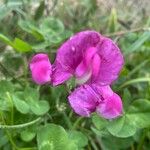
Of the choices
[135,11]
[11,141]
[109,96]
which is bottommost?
Result: [135,11]

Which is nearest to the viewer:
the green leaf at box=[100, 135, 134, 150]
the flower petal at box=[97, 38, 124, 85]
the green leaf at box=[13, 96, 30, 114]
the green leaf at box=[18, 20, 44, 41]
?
the flower petal at box=[97, 38, 124, 85]

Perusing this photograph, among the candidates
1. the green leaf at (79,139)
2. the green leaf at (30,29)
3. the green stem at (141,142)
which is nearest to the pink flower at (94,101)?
the green leaf at (79,139)

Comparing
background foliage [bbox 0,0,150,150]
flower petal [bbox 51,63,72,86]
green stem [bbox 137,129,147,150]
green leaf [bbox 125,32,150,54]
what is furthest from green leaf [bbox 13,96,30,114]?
green leaf [bbox 125,32,150,54]

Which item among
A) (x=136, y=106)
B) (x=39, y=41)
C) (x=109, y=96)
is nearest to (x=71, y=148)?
(x=109, y=96)

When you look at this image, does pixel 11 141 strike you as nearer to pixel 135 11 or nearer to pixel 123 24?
pixel 123 24

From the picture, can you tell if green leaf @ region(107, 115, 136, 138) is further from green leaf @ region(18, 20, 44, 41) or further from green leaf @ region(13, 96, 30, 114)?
green leaf @ region(18, 20, 44, 41)

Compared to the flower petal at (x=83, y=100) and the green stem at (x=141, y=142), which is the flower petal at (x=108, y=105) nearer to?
the flower petal at (x=83, y=100)

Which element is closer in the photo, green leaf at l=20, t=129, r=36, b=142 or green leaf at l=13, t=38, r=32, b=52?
green leaf at l=20, t=129, r=36, b=142

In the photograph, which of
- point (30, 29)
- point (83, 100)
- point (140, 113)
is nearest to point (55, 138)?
point (83, 100)
